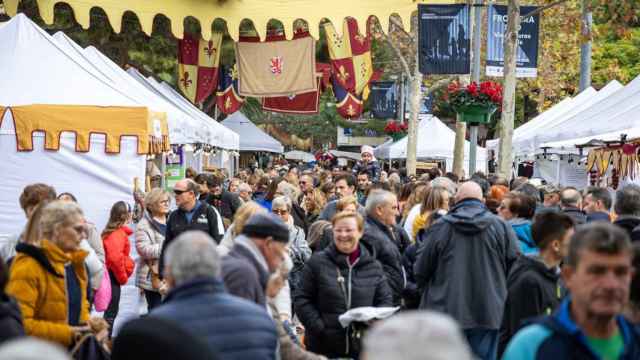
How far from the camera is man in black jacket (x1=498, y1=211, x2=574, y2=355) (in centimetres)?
652

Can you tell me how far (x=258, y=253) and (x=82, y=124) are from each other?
812 cm

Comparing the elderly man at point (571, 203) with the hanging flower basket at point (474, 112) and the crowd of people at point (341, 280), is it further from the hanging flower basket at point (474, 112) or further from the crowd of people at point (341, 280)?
the hanging flower basket at point (474, 112)

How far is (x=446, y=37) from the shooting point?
2223cm

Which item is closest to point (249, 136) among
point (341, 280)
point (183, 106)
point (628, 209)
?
point (183, 106)

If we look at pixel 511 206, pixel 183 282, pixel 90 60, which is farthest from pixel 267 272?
pixel 90 60

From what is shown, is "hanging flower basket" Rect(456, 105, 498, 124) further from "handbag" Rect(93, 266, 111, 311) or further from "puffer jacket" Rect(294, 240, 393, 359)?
"handbag" Rect(93, 266, 111, 311)

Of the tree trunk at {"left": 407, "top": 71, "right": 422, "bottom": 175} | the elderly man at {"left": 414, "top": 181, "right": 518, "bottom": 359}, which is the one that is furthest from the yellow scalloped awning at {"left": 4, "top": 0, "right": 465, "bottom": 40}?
the elderly man at {"left": 414, "top": 181, "right": 518, "bottom": 359}

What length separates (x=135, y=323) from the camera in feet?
11.9

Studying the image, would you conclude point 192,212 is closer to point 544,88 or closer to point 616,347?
point 616,347

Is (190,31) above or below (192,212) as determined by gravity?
above

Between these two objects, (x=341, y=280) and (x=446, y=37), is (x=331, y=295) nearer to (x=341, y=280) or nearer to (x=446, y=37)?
(x=341, y=280)

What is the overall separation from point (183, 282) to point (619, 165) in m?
13.9

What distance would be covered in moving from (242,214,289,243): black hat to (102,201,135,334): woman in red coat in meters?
5.23

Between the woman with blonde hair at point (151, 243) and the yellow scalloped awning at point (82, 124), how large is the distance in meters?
1.99
